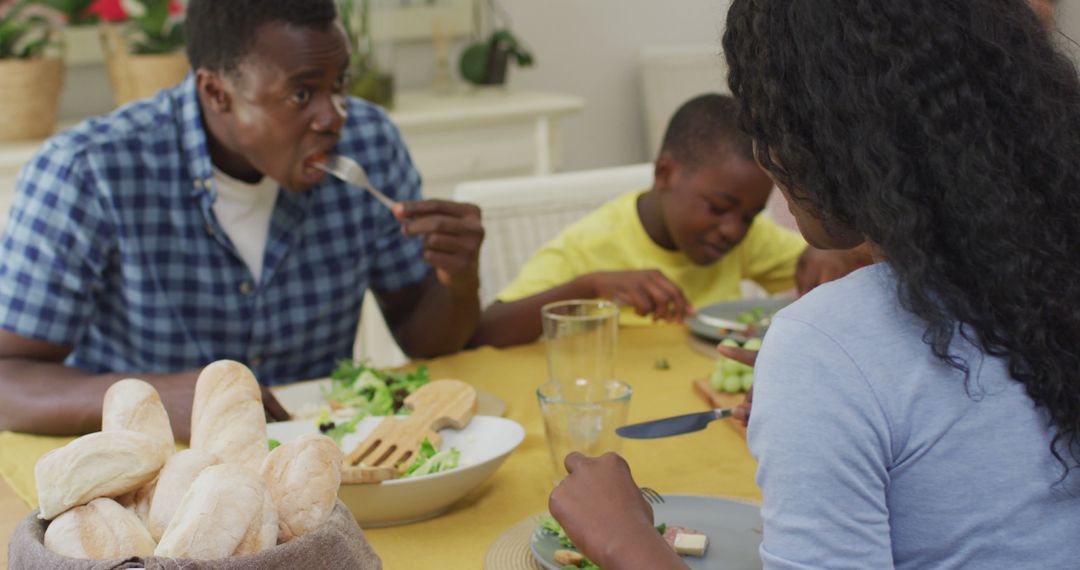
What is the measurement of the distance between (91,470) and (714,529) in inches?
21.3

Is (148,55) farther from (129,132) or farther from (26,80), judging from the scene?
(129,132)

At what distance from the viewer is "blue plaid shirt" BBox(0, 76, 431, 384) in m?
1.63

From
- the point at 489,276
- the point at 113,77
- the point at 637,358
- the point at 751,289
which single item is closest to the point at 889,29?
the point at 637,358

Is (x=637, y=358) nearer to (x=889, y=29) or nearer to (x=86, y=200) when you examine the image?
(x=86, y=200)

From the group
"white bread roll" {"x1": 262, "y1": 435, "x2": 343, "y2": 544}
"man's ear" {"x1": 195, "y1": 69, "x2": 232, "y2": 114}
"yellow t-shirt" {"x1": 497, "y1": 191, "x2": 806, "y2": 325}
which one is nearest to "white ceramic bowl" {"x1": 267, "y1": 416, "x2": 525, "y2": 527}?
"white bread roll" {"x1": 262, "y1": 435, "x2": 343, "y2": 544}

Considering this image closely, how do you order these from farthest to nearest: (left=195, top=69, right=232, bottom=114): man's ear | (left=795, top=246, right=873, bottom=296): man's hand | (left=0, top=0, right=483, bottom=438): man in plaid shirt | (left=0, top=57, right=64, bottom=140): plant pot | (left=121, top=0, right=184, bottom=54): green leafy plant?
1. (left=121, top=0, right=184, bottom=54): green leafy plant
2. (left=0, top=57, right=64, bottom=140): plant pot
3. (left=795, top=246, right=873, bottom=296): man's hand
4. (left=195, top=69, right=232, bottom=114): man's ear
5. (left=0, top=0, right=483, bottom=438): man in plaid shirt

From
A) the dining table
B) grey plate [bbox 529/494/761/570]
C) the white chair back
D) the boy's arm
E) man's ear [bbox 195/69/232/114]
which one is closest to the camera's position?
grey plate [bbox 529/494/761/570]

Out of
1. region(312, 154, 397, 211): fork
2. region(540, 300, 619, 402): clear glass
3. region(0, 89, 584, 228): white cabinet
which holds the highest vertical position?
region(312, 154, 397, 211): fork

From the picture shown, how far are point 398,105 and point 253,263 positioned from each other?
1516mm

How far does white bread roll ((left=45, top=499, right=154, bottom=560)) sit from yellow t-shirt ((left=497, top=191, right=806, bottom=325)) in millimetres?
1277

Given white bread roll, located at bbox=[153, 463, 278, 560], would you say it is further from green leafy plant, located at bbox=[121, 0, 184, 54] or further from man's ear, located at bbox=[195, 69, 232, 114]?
green leafy plant, located at bbox=[121, 0, 184, 54]

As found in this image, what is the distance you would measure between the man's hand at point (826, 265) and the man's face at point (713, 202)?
0.13 metres

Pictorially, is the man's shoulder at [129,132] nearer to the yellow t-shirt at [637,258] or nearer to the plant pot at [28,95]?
the yellow t-shirt at [637,258]

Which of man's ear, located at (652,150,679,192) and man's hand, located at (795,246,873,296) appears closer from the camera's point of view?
man's hand, located at (795,246,873,296)
